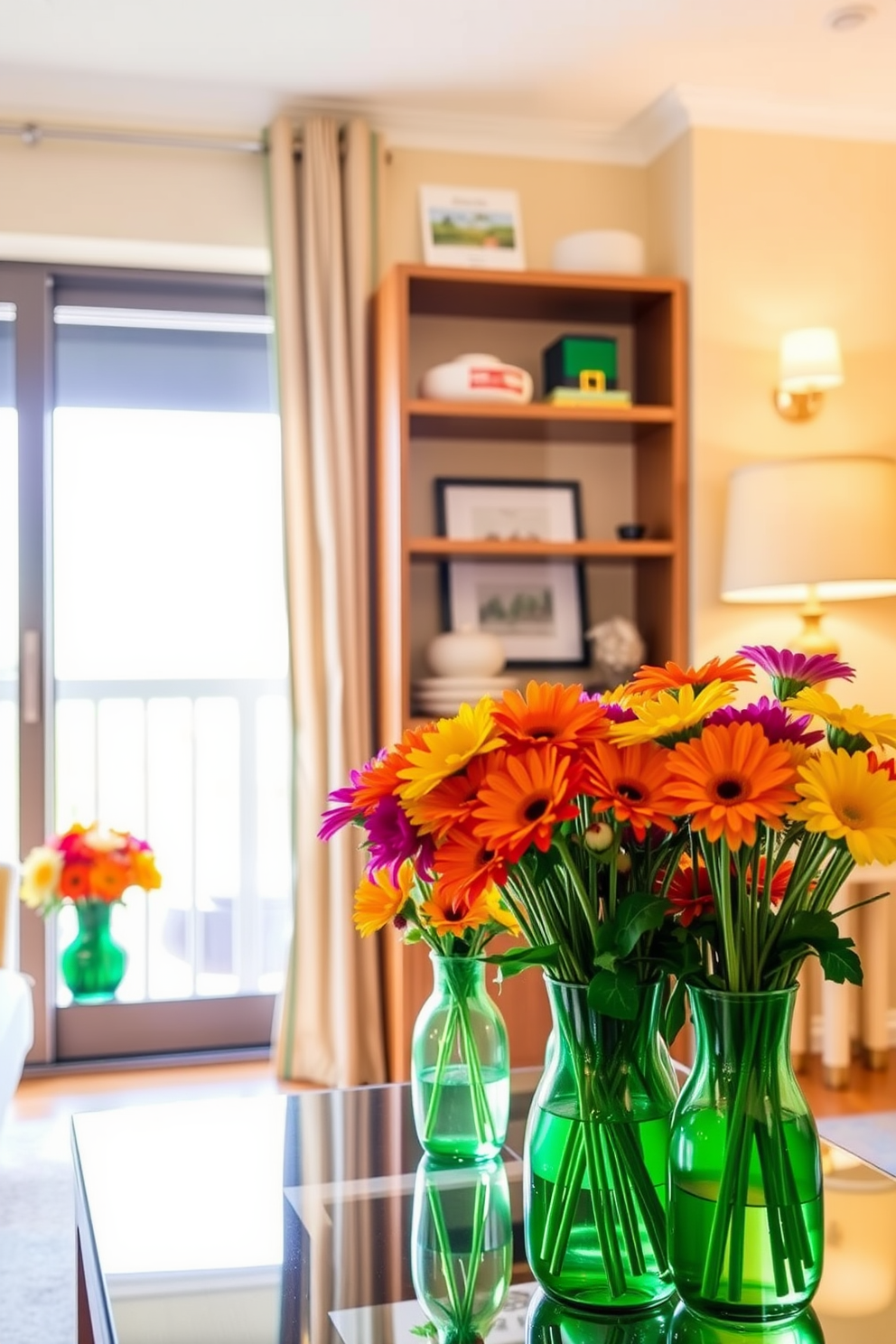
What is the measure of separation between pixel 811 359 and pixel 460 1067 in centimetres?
262

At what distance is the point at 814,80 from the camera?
351 cm

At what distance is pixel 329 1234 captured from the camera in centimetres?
139

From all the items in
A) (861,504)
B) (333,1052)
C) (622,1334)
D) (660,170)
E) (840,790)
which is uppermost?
(660,170)

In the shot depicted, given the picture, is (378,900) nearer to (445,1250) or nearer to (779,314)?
(445,1250)

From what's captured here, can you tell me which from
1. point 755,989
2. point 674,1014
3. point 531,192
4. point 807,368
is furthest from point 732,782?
point 531,192

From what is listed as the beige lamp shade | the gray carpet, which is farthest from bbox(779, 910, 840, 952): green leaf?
the beige lamp shade

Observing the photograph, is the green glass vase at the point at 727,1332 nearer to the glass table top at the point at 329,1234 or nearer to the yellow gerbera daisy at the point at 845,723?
the glass table top at the point at 329,1234

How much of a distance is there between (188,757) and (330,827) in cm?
313

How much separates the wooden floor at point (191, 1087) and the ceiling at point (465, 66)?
2.55 m

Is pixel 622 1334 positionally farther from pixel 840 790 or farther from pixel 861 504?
pixel 861 504

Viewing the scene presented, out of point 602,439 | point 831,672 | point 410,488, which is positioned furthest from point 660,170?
point 831,672

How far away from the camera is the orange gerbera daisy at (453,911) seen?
95 centimetres

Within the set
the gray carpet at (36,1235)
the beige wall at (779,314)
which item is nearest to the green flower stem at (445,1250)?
the gray carpet at (36,1235)

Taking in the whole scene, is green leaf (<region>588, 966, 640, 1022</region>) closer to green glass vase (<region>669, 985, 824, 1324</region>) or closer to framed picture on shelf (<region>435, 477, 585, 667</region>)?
green glass vase (<region>669, 985, 824, 1324</region>)
